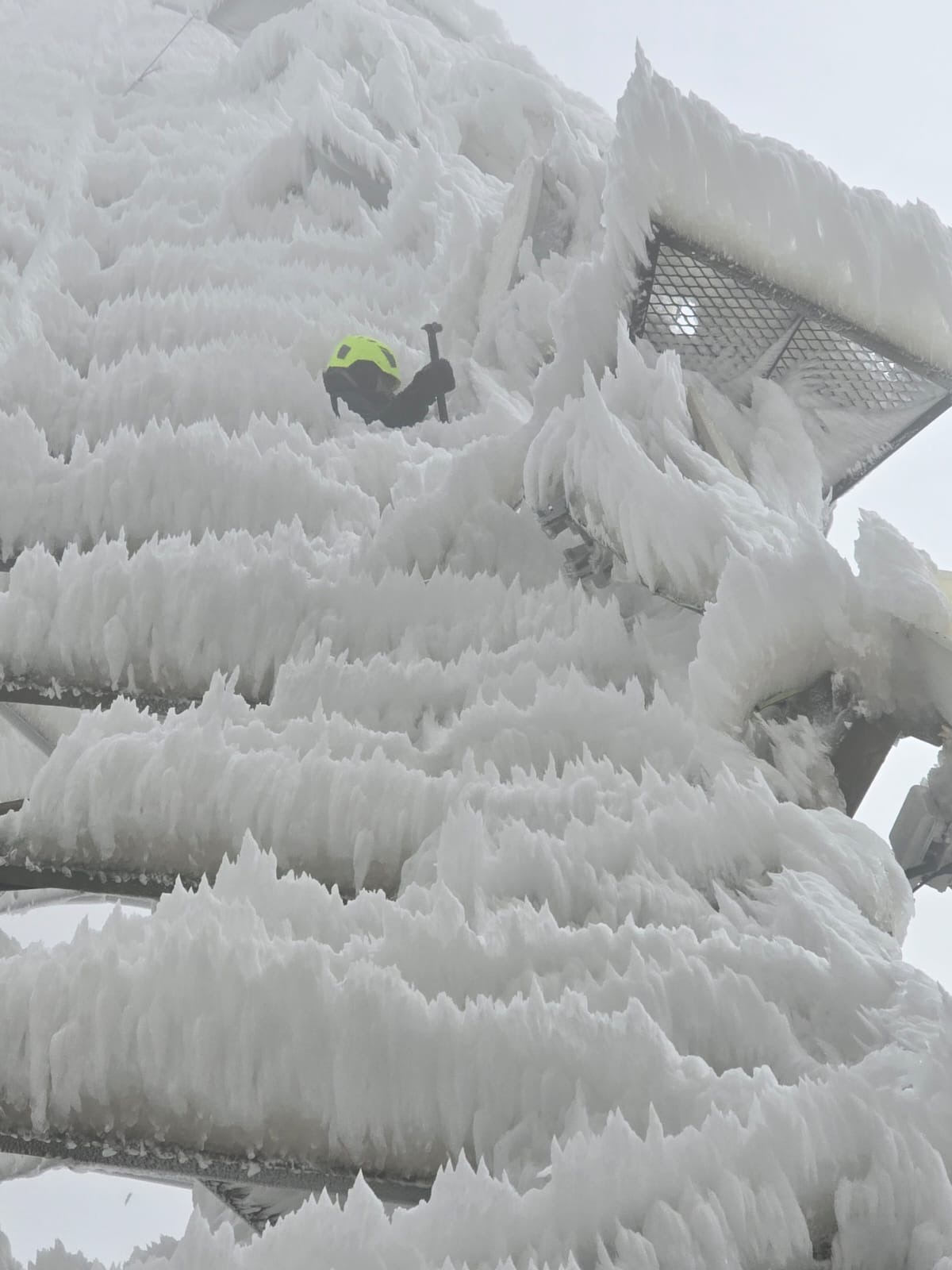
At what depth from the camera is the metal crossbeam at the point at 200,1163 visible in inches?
55.3

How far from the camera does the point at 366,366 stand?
376cm

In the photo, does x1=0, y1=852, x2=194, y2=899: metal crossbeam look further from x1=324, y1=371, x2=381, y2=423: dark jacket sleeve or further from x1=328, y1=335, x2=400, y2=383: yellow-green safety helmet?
x1=328, y1=335, x2=400, y2=383: yellow-green safety helmet

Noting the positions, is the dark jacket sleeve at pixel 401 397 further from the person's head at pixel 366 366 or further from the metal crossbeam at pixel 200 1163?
the metal crossbeam at pixel 200 1163

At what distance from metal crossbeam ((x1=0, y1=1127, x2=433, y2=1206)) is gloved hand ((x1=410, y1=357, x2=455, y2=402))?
2.75m

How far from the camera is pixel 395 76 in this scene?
23.7 feet

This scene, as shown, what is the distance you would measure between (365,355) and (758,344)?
142 cm

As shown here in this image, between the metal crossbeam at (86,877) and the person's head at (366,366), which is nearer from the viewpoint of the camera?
the metal crossbeam at (86,877)

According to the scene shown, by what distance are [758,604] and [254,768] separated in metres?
0.96

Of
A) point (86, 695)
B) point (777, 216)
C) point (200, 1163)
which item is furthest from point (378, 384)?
point (200, 1163)

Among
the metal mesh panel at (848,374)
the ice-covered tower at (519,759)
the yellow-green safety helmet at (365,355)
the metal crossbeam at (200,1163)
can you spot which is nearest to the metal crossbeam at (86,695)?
the ice-covered tower at (519,759)

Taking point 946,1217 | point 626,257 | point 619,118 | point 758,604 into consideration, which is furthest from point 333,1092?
point 619,118

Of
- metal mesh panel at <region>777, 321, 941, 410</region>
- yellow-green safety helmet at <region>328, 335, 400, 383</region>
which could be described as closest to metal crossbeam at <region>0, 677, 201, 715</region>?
yellow-green safety helmet at <region>328, 335, 400, 383</region>

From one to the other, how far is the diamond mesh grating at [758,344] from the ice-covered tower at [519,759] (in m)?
0.01

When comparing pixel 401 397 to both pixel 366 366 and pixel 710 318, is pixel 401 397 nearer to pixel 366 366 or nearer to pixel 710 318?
pixel 366 366
